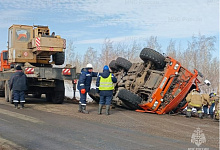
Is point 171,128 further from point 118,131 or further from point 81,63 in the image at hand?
point 81,63

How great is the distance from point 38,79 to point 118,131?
5.53 m

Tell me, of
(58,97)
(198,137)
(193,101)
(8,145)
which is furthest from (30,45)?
(198,137)

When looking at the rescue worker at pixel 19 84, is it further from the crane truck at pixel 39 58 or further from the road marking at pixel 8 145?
the road marking at pixel 8 145

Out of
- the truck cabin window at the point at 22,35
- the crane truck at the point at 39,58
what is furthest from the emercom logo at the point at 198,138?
the truck cabin window at the point at 22,35

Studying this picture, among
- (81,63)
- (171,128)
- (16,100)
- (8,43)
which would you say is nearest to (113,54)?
(81,63)

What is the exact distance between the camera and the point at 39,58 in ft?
40.4

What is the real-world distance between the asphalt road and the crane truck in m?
2.81

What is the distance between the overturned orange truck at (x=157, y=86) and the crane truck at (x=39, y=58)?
2272 millimetres

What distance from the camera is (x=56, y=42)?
11625 millimetres

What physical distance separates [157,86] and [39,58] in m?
4.87

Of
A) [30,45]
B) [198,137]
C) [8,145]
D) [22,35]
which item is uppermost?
[22,35]

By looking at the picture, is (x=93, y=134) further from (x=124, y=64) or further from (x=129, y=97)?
(x=124, y=64)

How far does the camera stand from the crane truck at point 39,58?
11203 millimetres

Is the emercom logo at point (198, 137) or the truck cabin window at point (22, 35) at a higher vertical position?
the truck cabin window at point (22, 35)
